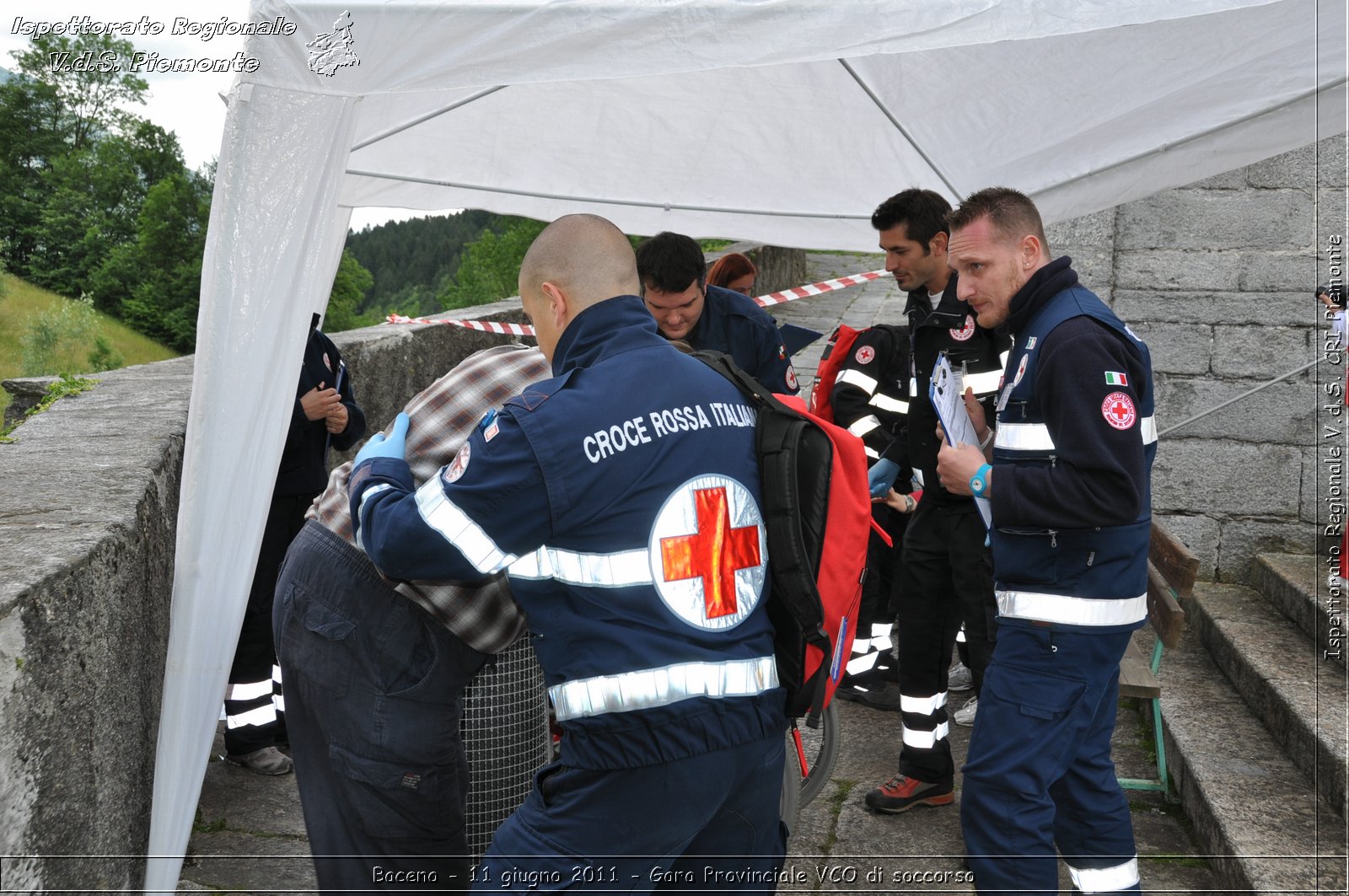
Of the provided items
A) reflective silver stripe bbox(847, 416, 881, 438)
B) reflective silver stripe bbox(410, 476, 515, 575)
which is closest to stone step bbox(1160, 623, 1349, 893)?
reflective silver stripe bbox(847, 416, 881, 438)

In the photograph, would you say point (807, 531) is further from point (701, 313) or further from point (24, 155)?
point (24, 155)

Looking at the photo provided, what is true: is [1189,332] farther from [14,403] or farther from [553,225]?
[14,403]

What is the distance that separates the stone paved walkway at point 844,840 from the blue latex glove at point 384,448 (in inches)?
67.5

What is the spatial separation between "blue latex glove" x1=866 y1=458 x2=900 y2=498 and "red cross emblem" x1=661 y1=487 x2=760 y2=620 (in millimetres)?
2219

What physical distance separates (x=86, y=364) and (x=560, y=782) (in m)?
19.0

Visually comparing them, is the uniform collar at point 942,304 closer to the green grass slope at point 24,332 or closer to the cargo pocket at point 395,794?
the cargo pocket at point 395,794

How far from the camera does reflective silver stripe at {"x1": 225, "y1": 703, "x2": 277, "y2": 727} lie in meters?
4.07

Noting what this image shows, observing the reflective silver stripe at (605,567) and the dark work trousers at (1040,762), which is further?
the dark work trousers at (1040,762)

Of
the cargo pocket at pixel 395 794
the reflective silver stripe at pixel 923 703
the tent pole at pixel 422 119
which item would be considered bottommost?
the reflective silver stripe at pixel 923 703

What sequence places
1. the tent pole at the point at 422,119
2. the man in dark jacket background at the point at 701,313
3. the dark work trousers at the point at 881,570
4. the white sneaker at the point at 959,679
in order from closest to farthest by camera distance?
the tent pole at the point at 422,119 → the man in dark jacket background at the point at 701,313 → the dark work trousers at the point at 881,570 → the white sneaker at the point at 959,679

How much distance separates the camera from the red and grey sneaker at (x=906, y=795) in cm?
397

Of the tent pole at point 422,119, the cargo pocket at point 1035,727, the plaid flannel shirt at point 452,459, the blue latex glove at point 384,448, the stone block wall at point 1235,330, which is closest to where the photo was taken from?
the blue latex glove at point 384,448

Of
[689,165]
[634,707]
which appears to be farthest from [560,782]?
[689,165]

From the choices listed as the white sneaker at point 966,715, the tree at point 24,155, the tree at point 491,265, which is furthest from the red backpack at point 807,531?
the tree at point 24,155
